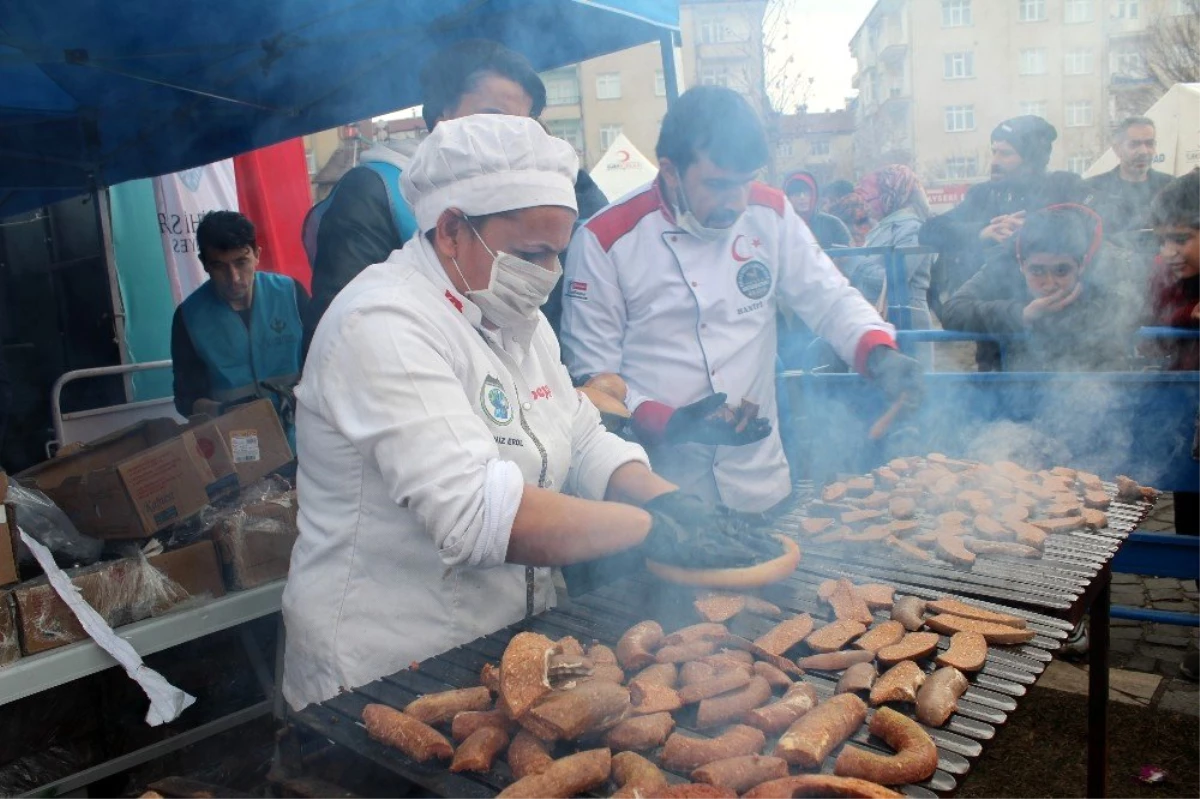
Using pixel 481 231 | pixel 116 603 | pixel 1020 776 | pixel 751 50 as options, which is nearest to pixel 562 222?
pixel 481 231

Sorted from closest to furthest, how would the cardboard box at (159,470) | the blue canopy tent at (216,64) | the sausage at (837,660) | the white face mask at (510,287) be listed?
the sausage at (837,660)
the white face mask at (510,287)
the cardboard box at (159,470)
the blue canopy tent at (216,64)

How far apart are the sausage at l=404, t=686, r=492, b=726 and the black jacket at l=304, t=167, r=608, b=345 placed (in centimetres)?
170

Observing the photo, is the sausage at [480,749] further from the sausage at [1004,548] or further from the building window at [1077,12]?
the building window at [1077,12]

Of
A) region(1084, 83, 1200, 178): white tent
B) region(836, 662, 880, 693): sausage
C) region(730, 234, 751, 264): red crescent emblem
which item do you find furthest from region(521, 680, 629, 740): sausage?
region(1084, 83, 1200, 178): white tent

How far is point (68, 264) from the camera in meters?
7.15

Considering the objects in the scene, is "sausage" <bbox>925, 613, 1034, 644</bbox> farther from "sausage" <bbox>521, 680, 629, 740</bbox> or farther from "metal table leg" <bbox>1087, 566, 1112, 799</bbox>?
"metal table leg" <bbox>1087, 566, 1112, 799</bbox>

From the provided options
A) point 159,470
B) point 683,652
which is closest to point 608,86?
point 159,470

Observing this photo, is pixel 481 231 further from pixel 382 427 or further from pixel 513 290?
pixel 382 427

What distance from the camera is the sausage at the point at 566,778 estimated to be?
1.36 m

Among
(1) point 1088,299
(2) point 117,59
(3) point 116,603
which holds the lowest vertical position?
(3) point 116,603

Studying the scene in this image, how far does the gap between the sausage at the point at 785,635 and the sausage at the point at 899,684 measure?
0.22 m

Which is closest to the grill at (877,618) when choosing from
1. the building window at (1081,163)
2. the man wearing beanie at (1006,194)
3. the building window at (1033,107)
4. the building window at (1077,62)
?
the man wearing beanie at (1006,194)

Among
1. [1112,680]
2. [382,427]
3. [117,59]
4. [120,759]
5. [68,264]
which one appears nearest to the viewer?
[382,427]

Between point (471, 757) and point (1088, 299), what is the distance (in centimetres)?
409
